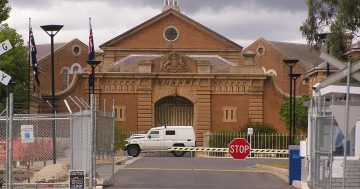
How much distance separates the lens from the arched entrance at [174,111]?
73.8m

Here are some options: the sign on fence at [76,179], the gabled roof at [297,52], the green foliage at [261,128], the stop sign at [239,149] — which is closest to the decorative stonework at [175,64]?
the green foliage at [261,128]

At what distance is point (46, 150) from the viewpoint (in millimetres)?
30266

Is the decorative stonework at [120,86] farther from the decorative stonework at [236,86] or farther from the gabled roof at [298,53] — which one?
the gabled roof at [298,53]

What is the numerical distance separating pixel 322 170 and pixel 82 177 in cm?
564

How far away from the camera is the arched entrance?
7381 cm

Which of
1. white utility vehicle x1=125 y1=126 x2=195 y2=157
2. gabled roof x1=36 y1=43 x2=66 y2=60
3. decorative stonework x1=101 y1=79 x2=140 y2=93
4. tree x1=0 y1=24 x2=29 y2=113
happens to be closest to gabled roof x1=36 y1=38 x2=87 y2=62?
gabled roof x1=36 y1=43 x2=66 y2=60

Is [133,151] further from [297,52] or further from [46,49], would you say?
[46,49]

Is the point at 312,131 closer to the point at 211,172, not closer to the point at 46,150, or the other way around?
the point at 46,150

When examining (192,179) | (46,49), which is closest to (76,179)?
(192,179)

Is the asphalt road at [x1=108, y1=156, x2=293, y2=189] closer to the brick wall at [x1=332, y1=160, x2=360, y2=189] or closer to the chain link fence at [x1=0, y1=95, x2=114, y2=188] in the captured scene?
the chain link fence at [x1=0, y1=95, x2=114, y2=188]

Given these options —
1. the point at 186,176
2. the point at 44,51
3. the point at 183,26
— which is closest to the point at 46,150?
the point at 186,176

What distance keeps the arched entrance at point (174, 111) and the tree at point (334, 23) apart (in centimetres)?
3151

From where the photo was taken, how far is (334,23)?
40812mm

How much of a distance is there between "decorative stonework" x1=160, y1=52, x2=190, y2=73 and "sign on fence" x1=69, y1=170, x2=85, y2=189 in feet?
172
